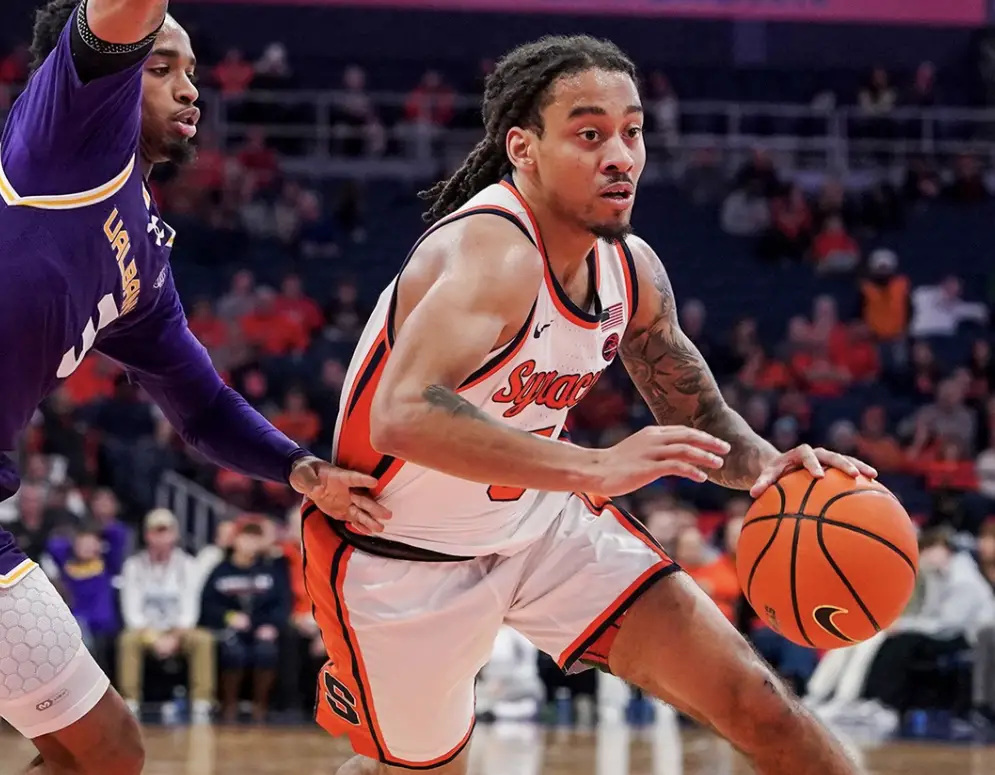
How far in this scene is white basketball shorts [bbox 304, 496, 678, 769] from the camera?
14.1 ft

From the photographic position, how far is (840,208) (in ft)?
59.2

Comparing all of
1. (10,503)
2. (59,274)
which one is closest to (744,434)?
(59,274)

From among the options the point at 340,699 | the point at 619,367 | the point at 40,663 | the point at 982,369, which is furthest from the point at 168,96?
the point at 982,369

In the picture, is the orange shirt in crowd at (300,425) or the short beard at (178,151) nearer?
the short beard at (178,151)

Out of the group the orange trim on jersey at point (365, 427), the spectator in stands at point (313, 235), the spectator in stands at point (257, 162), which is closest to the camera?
the orange trim on jersey at point (365, 427)

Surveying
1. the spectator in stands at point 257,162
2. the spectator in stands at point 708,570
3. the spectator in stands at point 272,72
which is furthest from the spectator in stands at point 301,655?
the spectator in stands at point 272,72

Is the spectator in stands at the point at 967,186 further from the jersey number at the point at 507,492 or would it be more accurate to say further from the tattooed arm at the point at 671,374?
the jersey number at the point at 507,492

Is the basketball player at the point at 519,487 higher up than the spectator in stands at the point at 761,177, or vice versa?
the spectator in stands at the point at 761,177

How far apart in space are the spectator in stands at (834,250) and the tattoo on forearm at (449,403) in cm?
1453

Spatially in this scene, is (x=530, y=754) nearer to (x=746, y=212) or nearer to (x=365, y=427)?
(x=365, y=427)

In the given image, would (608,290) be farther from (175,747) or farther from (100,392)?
(100,392)

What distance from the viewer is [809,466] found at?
13.4 ft

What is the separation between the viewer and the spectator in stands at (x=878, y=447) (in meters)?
13.8

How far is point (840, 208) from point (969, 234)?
168cm
